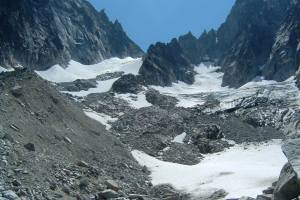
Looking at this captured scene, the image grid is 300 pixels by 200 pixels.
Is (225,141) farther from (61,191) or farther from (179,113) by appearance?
(61,191)

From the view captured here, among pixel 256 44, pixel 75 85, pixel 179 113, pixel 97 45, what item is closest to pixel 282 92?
pixel 179 113

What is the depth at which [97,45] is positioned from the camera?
188 meters

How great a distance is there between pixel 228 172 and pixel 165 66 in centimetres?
11267

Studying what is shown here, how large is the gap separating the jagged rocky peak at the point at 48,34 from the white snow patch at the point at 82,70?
2.61 metres

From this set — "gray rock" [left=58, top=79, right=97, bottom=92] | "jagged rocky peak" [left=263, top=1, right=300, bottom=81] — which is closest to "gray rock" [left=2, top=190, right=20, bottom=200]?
"gray rock" [left=58, top=79, right=97, bottom=92]

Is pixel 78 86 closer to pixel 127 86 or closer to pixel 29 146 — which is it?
pixel 127 86

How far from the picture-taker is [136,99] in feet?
320

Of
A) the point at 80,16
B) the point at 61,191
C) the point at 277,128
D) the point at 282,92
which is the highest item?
the point at 80,16

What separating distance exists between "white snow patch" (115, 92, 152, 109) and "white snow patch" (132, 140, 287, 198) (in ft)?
115

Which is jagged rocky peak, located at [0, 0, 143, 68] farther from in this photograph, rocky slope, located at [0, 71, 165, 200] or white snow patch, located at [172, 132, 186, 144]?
rocky slope, located at [0, 71, 165, 200]

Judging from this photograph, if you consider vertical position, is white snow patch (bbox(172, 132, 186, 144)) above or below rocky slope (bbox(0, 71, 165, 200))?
above

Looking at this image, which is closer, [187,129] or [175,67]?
[187,129]

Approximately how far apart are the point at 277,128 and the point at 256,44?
9565 centimetres

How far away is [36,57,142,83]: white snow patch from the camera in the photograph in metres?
134
